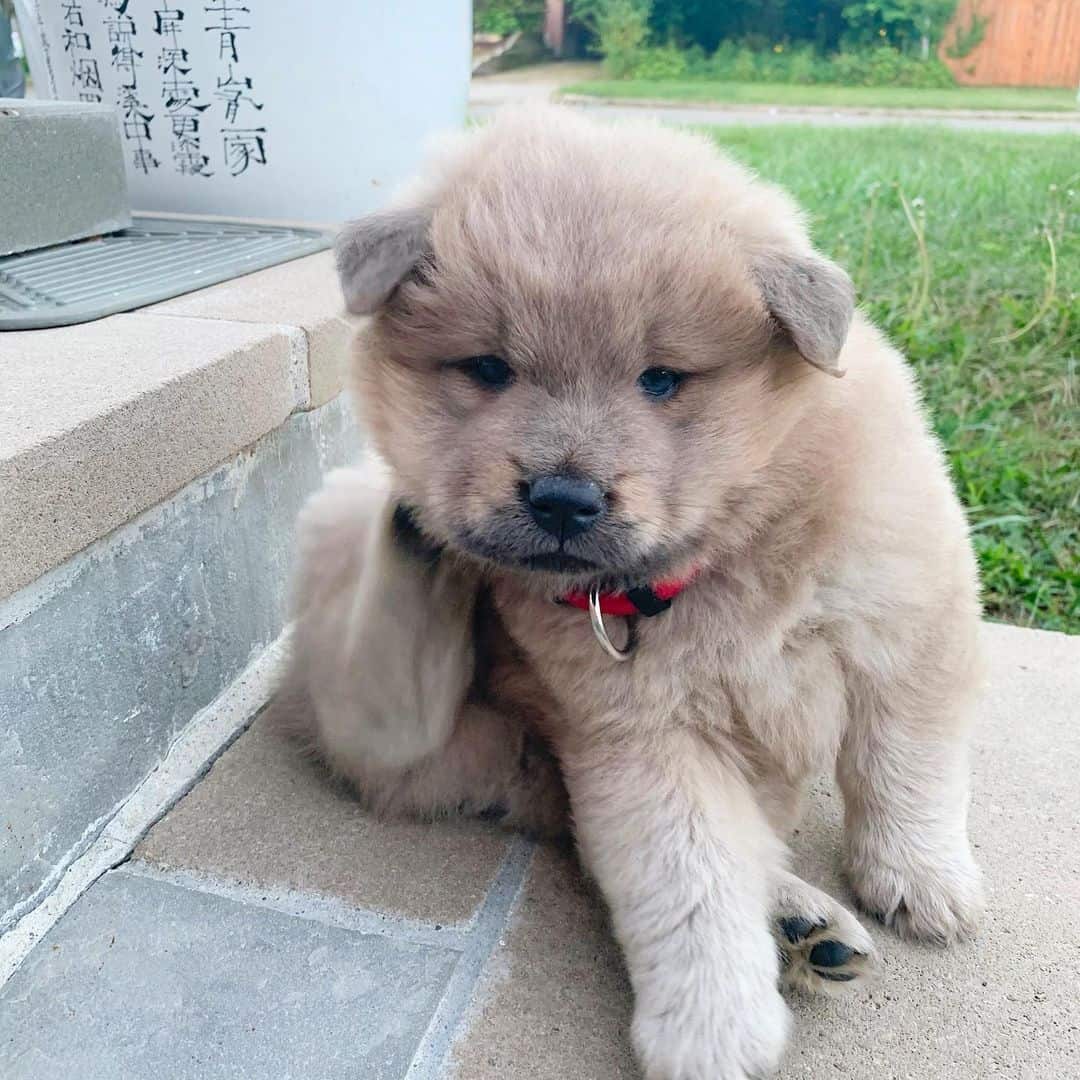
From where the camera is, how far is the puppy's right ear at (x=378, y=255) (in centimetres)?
153

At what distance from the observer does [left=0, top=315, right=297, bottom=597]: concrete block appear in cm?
166

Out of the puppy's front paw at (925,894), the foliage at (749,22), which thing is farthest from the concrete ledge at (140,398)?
the foliage at (749,22)

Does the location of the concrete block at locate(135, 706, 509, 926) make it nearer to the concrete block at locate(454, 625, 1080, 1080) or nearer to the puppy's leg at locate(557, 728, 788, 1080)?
the concrete block at locate(454, 625, 1080, 1080)

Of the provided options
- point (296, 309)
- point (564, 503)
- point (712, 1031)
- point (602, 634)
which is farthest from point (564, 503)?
point (296, 309)

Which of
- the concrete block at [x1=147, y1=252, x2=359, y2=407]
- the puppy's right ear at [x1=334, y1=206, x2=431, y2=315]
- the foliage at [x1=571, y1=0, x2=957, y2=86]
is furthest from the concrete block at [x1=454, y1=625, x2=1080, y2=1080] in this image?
the foliage at [x1=571, y1=0, x2=957, y2=86]

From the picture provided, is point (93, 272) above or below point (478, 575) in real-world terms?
above

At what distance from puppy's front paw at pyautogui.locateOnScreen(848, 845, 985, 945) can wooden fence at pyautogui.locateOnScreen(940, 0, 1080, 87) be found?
167 inches

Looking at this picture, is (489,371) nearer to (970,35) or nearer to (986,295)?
(986,295)

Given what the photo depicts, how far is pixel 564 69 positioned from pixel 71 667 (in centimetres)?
372

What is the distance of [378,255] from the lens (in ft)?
5.07

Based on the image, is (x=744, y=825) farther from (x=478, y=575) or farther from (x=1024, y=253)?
(x=1024, y=253)

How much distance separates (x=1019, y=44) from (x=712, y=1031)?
16.4 feet

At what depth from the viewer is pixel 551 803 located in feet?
6.40

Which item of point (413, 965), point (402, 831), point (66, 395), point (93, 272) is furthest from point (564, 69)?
point (413, 965)
